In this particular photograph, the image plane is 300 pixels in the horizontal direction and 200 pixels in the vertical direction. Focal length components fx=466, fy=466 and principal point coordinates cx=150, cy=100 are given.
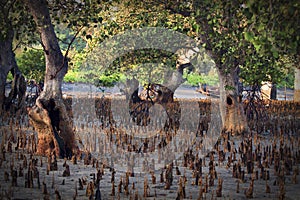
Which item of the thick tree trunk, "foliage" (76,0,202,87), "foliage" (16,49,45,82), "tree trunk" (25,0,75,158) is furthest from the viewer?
"foliage" (16,49,45,82)

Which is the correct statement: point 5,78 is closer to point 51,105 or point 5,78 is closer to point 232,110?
point 51,105

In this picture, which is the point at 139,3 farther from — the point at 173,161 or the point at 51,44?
the point at 173,161

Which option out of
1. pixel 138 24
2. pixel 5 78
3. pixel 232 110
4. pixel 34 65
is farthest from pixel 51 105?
pixel 34 65

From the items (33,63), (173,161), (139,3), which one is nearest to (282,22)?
(173,161)

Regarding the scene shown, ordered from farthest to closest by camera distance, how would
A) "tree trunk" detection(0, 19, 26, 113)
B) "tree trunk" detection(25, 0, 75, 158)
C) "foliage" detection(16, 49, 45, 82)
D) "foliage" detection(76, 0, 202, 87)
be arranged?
"foliage" detection(16, 49, 45, 82)
"tree trunk" detection(0, 19, 26, 113)
"foliage" detection(76, 0, 202, 87)
"tree trunk" detection(25, 0, 75, 158)

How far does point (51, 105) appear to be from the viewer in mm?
9805

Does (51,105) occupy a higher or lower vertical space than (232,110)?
lower

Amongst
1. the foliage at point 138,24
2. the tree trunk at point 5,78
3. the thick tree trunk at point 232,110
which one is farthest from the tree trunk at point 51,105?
the tree trunk at point 5,78

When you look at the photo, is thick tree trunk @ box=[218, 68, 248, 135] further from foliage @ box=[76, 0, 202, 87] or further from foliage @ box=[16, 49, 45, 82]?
foliage @ box=[16, 49, 45, 82]

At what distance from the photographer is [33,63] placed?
20.9 metres

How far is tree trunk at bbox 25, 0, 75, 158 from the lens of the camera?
9.70m

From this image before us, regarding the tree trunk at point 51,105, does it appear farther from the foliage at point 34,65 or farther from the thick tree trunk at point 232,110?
the foliage at point 34,65

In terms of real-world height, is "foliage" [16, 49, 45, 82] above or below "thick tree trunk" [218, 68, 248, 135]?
above

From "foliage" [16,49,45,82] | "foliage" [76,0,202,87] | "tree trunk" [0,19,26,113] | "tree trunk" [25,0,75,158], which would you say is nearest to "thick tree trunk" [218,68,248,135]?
"foliage" [76,0,202,87]
